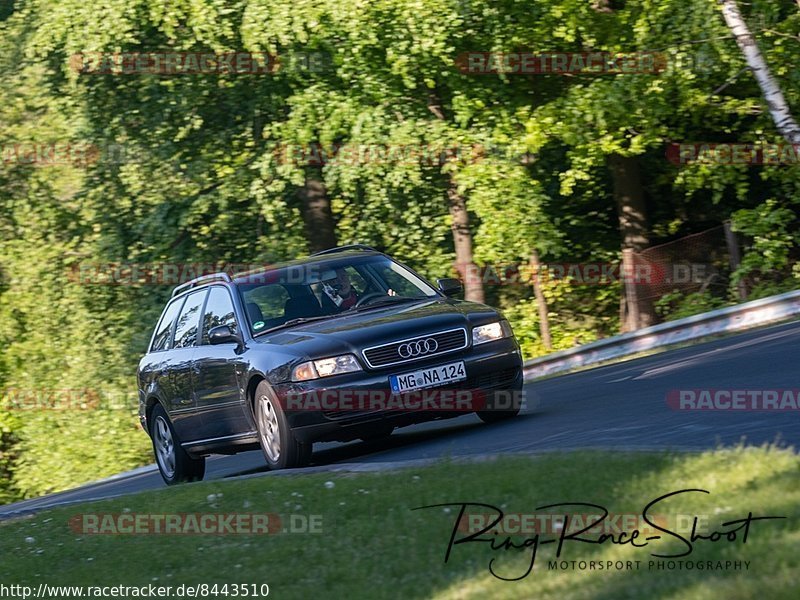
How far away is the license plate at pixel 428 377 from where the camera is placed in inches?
399

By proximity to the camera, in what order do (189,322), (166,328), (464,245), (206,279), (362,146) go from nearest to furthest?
(206,279) < (189,322) < (166,328) < (362,146) < (464,245)

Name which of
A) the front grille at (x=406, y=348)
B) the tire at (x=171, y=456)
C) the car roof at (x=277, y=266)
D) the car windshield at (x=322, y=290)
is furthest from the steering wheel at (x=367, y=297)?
the tire at (x=171, y=456)

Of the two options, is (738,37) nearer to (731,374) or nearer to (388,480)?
(731,374)

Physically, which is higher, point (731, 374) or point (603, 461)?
point (603, 461)

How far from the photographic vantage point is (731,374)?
12.0 m

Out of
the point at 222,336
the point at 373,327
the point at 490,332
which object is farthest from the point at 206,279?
the point at 490,332

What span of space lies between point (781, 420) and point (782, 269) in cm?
1348

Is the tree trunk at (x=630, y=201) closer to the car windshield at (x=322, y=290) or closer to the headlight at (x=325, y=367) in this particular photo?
the car windshield at (x=322, y=290)

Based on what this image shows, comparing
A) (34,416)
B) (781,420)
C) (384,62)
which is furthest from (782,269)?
(34,416)

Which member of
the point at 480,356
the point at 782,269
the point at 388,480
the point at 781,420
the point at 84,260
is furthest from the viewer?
the point at 84,260

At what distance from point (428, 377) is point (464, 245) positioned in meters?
16.0

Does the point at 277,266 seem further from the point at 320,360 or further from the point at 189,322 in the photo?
the point at 320,360

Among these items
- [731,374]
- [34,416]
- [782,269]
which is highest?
[731,374]

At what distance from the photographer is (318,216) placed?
27.1m
